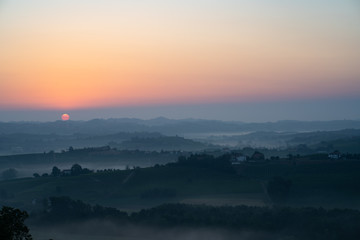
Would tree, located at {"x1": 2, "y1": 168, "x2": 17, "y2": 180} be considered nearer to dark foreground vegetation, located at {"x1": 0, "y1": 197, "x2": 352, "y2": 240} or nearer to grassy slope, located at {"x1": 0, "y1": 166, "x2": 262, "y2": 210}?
grassy slope, located at {"x1": 0, "y1": 166, "x2": 262, "y2": 210}

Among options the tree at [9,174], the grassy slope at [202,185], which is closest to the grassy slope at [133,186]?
the grassy slope at [202,185]

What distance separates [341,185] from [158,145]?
80690 mm

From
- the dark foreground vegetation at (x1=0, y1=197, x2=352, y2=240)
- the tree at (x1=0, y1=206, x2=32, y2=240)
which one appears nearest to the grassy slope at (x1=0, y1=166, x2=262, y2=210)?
the dark foreground vegetation at (x1=0, y1=197, x2=352, y2=240)

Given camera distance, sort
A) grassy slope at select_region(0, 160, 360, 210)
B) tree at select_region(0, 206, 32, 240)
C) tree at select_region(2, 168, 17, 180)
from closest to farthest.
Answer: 1. tree at select_region(0, 206, 32, 240)
2. grassy slope at select_region(0, 160, 360, 210)
3. tree at select_region(2, 168, 17, 180)

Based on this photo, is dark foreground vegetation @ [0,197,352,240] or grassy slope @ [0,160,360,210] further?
grassy slope @ [0,160,360,210]

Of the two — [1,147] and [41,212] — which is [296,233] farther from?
[1,147]

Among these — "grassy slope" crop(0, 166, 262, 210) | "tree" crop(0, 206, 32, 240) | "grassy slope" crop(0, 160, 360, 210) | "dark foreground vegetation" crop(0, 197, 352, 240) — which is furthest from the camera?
"grassy slope" crop(0, 166, 262, 210)

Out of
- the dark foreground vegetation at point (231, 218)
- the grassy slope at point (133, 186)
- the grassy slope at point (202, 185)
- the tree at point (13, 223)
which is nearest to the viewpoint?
the tree at point (13, 223)

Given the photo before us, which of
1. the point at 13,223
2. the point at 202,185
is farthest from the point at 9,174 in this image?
the point at 13,223

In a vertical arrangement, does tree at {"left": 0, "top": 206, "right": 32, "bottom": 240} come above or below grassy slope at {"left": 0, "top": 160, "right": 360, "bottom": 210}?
above

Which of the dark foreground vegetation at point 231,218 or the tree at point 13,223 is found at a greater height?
the tree at point 13,223

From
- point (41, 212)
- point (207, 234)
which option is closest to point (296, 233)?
point (207, 234)

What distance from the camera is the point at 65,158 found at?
79938mm

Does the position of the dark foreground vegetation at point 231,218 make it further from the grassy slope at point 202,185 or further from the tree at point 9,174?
the tree at point 9,174
